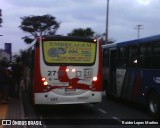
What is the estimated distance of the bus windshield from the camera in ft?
50.8

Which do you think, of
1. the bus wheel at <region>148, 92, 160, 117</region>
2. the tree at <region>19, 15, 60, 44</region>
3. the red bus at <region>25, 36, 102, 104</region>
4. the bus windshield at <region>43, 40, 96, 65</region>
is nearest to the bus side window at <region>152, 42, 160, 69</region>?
the bus wheel at <region>148, 92, 160, 117</region>

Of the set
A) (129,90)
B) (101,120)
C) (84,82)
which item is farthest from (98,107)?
(101,120)

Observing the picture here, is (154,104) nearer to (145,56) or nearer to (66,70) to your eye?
(145,56)

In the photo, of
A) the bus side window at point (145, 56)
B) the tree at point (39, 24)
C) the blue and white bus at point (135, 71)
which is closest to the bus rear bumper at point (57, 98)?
the blue and white bus at point (135, 71)

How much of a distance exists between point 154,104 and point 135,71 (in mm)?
2255

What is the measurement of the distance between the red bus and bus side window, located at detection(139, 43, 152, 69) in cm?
151

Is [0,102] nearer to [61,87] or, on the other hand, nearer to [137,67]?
[61,87]

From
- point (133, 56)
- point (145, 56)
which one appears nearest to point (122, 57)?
point (133, 56)

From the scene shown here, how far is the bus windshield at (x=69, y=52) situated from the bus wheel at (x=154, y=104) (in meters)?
2.38

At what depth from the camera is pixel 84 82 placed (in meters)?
15.5

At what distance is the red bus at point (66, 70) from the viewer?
15.2 metres

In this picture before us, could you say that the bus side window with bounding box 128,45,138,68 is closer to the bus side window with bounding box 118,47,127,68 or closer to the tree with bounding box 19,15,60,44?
the bus side window with bounding box 118,47,127,68

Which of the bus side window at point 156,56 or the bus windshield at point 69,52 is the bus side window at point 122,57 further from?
the bus side window at point 156,56

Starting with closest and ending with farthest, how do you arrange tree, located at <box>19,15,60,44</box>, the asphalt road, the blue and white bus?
the asphalt road → the blue and white bus → tree, located at <box>19,15,60,44</box>
